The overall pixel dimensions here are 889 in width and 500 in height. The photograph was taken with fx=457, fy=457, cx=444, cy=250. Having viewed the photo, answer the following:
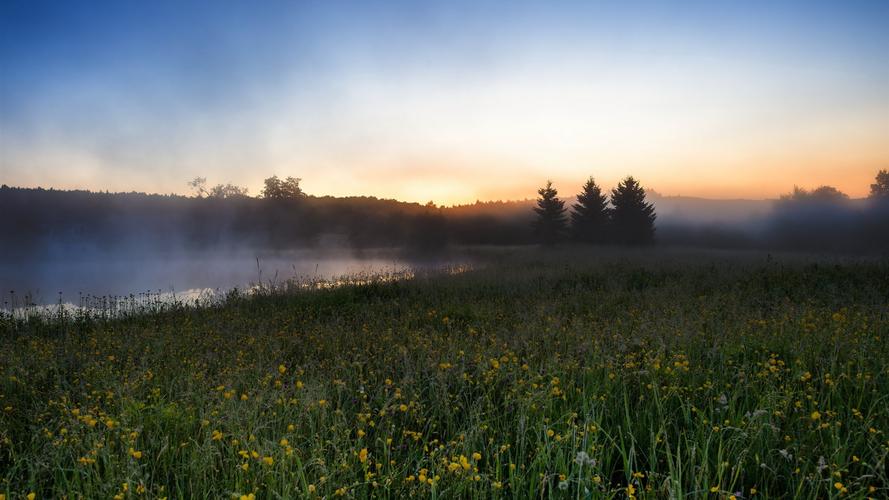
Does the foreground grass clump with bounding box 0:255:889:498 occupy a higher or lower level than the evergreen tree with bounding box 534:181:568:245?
lower

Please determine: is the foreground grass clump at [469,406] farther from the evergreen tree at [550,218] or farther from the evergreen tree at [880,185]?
the evergreen tree at [880,185]

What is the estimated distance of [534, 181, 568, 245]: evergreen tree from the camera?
47.1 metres

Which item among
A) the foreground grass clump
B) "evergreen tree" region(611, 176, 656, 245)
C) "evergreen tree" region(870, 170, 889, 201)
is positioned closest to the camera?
the foreground grass clump

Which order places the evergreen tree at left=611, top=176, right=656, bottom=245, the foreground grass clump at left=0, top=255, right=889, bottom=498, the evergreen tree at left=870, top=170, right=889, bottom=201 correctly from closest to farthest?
the foreground grass clump at left=0, top=255, right=889, bottom=498 → the evergreen tree at left=611, top=176, right=656, bottom=245 → the evergreen tree at left=870, top=170, right=889, bottom=201

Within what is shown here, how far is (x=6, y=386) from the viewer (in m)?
5.54

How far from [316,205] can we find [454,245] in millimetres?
35654

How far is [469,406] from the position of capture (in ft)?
15.1

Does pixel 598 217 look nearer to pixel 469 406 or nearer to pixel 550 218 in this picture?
pixel 550 218

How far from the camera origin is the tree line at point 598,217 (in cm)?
4569

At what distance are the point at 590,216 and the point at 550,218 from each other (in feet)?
13.2

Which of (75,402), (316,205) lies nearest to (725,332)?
(75,402)

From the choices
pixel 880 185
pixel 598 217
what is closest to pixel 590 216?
pixel 598 217

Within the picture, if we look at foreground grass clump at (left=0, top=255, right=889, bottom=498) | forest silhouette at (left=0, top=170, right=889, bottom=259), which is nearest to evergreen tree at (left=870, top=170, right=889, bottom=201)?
forest silhouette at (left=0, top=170, right=889, bottom=259)

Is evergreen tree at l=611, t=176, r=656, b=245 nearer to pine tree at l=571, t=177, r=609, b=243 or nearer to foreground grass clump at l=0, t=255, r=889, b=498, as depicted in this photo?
pine tree at l=571, t=177, r=609, b=243
